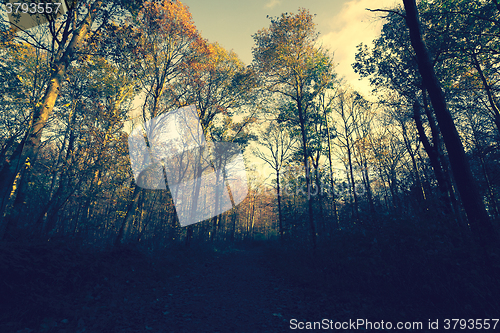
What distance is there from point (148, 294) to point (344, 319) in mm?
5785

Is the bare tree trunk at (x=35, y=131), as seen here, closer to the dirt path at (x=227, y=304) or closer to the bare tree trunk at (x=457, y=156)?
the dirt path at (x=227, y=304)

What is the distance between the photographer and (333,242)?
29.4ft

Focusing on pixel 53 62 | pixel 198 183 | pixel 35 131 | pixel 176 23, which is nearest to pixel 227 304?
pixel 35 131

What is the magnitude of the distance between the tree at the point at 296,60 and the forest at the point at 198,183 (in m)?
0.09

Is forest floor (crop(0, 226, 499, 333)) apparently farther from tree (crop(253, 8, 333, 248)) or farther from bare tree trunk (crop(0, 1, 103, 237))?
tree (crop(253, 8, 333, 248))

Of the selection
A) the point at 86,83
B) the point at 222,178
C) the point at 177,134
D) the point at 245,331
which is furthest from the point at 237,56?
the point at 245,331

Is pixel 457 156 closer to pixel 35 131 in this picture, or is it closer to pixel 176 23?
pixel 35 131

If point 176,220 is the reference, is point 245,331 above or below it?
below

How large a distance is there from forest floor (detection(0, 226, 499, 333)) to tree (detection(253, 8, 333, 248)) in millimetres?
6752

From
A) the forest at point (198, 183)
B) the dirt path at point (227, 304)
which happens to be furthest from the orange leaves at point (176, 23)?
the dirt path at point (227, 304)

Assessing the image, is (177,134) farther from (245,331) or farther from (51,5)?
(245,331)

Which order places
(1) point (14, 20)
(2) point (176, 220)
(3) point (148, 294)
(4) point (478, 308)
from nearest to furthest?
1. (4) point (478, 308)
2. (3) point (148, 294)
3. (1) point (14, 20)
4. (2) point (176, 220)

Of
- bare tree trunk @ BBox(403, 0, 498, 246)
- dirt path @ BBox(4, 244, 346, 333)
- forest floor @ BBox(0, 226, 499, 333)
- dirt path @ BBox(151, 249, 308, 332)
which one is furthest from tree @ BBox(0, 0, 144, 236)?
bare tree trunk @ BBox(403, 0, 498, 246)

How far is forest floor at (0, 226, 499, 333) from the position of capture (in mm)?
4137
